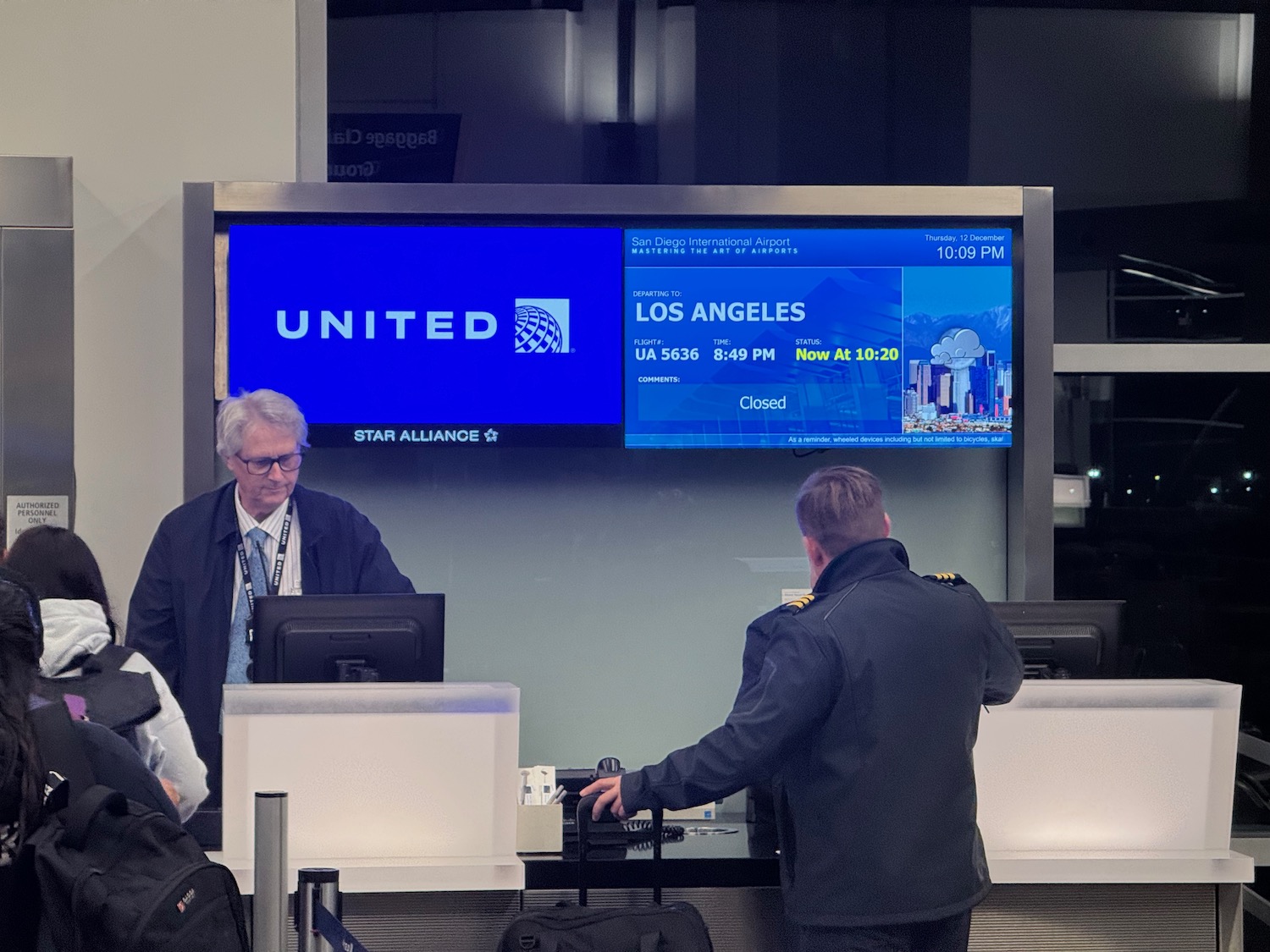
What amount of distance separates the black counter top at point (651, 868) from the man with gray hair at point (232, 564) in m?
1.58

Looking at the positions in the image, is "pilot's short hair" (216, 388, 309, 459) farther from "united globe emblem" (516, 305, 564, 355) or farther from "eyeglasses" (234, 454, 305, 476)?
"united globe emblem" (516, 305, 564, 355)

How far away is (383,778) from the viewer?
257cm

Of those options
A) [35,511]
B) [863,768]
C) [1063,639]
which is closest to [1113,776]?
[1063,639]

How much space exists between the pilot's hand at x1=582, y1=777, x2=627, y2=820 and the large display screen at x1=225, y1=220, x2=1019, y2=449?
1870 mm

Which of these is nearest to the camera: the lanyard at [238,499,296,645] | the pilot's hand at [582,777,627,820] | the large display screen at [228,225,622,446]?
the pilot's hand at [582,777,627,820]

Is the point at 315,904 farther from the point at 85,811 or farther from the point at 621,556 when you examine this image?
the point at 621,556

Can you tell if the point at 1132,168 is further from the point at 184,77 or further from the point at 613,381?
the point at 184,77

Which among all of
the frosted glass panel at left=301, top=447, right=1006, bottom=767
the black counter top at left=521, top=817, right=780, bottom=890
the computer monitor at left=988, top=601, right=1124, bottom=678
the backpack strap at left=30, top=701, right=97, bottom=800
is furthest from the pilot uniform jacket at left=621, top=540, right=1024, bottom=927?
the frosted glass panel at left=301, top=447, right=1006, bottom=767

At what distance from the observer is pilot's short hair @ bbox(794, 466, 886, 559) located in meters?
2.78

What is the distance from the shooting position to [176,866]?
166 centimetres

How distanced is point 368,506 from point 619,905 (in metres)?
2.21

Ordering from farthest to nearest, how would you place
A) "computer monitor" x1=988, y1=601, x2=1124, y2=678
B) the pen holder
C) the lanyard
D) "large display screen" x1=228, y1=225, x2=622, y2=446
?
"large display screen" x1=228, y1=225, x2=622, y2=446 < the lanyard < "computer monitor" x1=988, y1=601, x2=1124, y2=678 < the pen holder

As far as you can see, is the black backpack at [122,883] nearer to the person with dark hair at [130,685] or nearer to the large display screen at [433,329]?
the person with dark hair at [130,685]

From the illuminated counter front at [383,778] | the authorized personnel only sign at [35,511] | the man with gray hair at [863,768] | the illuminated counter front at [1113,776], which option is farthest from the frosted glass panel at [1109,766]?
the authorized personnel only sign at [35,511]
